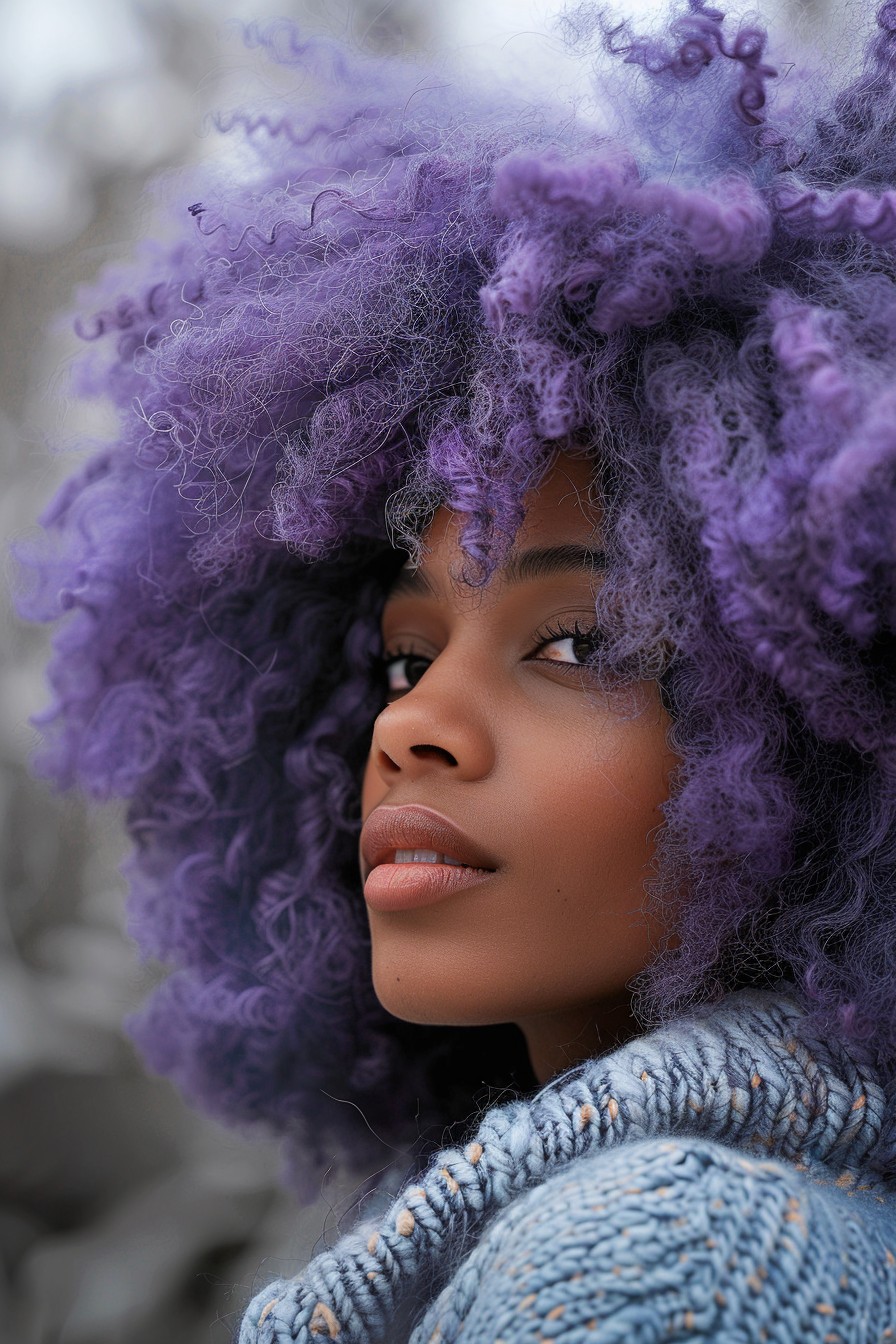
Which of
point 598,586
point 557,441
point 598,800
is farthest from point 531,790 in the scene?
point 557,441

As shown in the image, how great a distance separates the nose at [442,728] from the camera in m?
1.02

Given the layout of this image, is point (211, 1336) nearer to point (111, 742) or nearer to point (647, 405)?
point (111, 742)

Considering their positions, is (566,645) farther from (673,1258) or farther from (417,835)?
(673,1258)

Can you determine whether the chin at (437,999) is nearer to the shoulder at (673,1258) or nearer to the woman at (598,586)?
the woman at (598,586)

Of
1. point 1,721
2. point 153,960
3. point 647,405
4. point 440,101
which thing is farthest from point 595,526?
point 1,721

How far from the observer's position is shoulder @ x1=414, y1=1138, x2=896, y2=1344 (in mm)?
691

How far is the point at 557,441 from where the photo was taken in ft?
3.33

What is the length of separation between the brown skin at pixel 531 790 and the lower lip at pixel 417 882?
0.04 feet

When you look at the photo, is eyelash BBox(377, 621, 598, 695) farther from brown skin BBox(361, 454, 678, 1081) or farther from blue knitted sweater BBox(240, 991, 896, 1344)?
blue knitted sweater BBox(240, 991, 896, 1344)

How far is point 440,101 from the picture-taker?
3.84ft

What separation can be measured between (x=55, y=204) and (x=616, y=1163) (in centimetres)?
176

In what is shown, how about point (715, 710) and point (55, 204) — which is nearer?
point (715, 710)

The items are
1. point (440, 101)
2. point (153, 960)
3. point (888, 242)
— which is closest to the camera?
point (888, 242)

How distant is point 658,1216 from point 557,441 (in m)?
0.60
